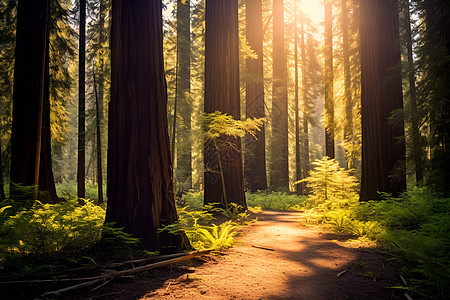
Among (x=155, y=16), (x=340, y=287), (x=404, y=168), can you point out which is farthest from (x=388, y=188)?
(x=155, y=16)

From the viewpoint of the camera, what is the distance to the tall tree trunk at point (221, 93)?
331 inches

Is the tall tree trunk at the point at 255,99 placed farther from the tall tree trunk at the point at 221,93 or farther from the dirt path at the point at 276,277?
the dirt path at the point at 276,277

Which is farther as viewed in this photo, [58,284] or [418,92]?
[418,92]

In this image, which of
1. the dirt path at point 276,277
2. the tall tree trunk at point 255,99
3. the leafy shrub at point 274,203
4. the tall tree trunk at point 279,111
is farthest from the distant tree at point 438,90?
the tall tree trunk at point 279,111

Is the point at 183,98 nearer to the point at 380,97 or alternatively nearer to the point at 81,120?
the point at 81,120

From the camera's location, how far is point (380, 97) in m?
7.91

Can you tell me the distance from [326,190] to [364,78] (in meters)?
4.18

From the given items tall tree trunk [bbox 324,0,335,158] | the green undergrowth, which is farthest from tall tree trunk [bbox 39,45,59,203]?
tall tree trunk [bbox 324,0,335,158]

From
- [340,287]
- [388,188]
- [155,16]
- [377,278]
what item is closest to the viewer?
[340,287]

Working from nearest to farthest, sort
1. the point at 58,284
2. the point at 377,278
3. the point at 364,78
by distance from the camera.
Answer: the point at 58,284 → the point at 377,278 → the point at 364,78

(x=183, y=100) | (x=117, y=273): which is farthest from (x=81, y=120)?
(x=117, y=273)

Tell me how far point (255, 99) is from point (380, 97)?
802 centimetres

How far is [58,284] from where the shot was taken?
9.29 feet

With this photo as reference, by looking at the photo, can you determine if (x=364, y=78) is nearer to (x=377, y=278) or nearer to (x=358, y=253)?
(x=358, y=253)
